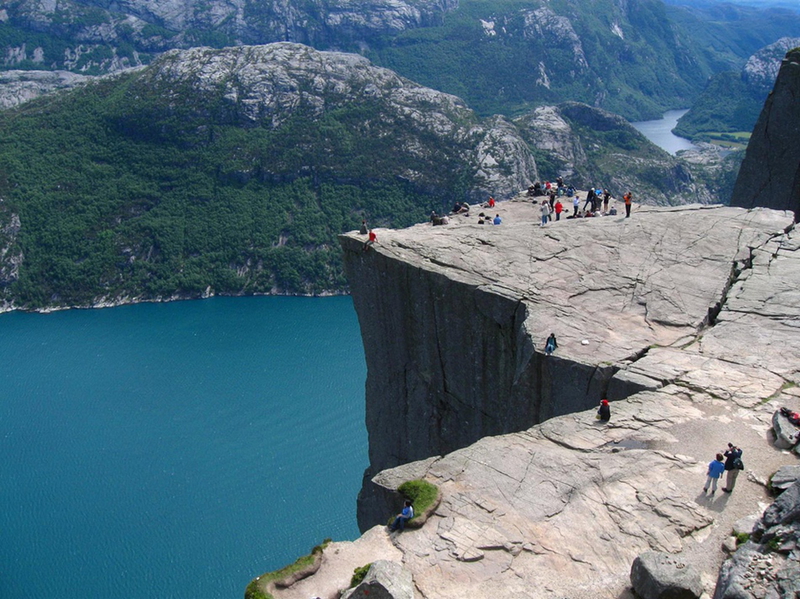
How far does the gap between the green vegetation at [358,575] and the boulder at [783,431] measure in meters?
9.81

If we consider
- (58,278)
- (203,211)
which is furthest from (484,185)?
(58,278)

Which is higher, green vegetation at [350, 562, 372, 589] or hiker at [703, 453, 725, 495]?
hiker at [703, 453, 725, 495]

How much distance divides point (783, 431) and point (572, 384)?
5.65m

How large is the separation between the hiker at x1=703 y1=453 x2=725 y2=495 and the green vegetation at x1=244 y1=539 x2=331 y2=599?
316 inches

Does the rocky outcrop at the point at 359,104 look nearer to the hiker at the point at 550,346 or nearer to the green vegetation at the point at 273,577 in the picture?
the hiker at the point at 550,346

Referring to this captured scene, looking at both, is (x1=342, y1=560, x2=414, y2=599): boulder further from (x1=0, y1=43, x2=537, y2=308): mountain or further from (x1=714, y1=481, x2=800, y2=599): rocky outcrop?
(x1=0, y1=43, x2=537, y2=308): mountain

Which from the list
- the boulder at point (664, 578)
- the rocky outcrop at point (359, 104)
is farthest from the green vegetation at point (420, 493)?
the rocky outcrop at point (359, 104)

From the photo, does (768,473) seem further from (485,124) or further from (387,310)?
(485,124)

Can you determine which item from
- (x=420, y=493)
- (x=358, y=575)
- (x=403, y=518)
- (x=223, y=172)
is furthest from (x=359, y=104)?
(x=358, y=575)

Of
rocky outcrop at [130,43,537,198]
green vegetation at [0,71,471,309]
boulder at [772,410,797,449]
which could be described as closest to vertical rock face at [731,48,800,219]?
boulder at [772,410,797,449]

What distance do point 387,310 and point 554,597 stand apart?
16.3m

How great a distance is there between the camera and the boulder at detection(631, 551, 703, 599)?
12898mm

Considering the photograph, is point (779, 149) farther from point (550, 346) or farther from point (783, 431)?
point (783, 431)

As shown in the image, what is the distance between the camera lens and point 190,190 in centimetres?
14875
